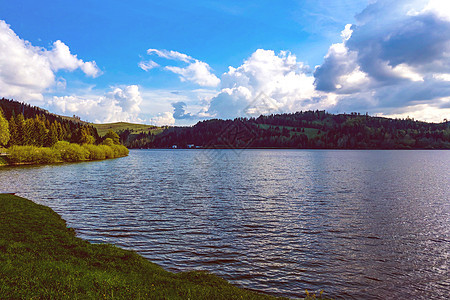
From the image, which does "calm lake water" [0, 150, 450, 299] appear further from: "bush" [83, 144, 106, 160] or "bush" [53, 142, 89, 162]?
"bush" [83, 144, 106, 160]

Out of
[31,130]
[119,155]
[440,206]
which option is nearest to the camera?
[440,206]

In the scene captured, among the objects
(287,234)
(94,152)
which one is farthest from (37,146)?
(287,234)

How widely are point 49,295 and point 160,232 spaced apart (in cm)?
1582

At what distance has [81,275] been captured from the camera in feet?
42.1

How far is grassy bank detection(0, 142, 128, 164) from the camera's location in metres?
102

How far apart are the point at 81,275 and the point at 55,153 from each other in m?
122

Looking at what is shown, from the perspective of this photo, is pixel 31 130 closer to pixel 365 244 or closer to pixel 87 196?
pixel 87 196

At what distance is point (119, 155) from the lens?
192 metres

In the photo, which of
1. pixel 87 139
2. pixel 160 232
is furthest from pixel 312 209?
pixel 87 139

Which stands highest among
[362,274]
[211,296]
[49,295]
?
[49,295]

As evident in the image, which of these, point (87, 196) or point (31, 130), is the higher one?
point (31, 130)

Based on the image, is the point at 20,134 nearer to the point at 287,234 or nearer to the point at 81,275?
the point at 287,234

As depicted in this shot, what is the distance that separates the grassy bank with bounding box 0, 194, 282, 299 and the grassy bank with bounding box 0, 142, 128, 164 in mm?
102907

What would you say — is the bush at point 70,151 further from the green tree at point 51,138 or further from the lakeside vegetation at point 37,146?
the green tree at point 51,138
